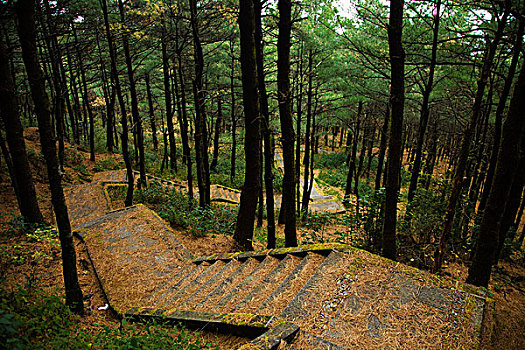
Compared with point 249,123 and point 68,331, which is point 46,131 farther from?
point 249,123

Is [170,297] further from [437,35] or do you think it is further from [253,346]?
[437,35]

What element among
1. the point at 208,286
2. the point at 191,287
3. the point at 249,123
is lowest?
the point at 191,287

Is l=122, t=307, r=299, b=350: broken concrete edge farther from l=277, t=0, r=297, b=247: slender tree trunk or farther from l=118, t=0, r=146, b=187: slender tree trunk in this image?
l=118, t=0, r=146, b=187: slender tree trunk

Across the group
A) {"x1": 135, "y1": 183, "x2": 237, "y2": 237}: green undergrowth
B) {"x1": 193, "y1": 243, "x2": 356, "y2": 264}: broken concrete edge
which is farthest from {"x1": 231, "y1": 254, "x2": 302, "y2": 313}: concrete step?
{"x1": 135, "y1": 183, "x2": 237, "y2": 237}: green undergrowth

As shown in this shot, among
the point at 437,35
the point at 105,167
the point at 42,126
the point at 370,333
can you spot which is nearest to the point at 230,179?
the point at 105,167

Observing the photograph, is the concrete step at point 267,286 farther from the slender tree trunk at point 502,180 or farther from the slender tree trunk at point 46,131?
the slender tree trunk at point 502,180

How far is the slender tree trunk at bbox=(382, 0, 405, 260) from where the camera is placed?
5059 mm

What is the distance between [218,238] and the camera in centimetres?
791

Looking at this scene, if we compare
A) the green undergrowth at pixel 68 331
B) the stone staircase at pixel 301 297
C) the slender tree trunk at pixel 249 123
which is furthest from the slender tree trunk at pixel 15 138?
the slender tree trunk at pixel 249 123

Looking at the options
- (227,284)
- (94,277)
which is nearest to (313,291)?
(227,284)

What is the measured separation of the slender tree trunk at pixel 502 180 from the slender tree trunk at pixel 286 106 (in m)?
3.73

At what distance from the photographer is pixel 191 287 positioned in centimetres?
514

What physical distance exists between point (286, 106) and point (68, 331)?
5.36 m

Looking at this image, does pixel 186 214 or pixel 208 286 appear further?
pixel 186 214
